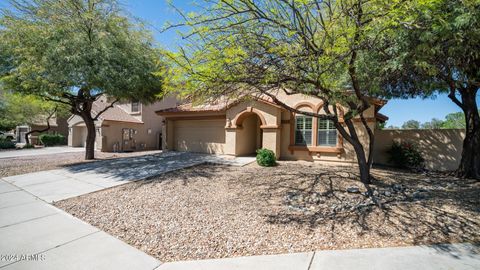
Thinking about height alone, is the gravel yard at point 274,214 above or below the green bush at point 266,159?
below

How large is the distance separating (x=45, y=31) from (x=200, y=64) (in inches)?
353

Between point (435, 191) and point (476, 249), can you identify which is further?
point (435, 191)

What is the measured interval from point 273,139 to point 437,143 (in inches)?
333

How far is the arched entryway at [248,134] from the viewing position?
14109mm

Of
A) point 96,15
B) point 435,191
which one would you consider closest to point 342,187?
point 435,191

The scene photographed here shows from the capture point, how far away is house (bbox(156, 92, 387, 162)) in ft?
39.7

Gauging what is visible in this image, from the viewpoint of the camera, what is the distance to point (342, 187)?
7.19m

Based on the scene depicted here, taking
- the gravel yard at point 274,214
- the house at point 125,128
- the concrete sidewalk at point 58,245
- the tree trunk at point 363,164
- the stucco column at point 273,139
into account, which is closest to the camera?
the concrete sidewalk at point 58,245

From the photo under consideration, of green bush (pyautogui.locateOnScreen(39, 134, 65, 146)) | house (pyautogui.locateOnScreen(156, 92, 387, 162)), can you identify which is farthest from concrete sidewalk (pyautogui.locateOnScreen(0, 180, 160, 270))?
green bush (pyautogui.locateOnScreen(39, 134, 65, 146))

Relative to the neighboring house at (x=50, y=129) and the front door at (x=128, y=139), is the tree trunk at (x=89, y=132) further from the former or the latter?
the neighboring house at (x=50, y=129)

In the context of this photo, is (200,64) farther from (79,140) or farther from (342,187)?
(79,140)

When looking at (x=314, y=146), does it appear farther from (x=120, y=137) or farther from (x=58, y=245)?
(x=120, y=137)

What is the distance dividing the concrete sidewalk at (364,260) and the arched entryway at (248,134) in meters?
10.6

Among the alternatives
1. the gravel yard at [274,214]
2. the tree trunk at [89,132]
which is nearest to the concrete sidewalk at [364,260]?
the gravel yard at [274,214]
